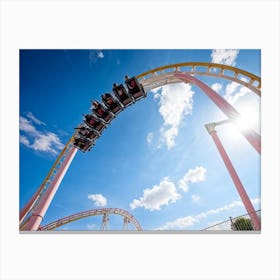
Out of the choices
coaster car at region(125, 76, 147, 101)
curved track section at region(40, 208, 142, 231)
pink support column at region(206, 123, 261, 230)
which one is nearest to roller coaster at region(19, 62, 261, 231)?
coaster car at region(125, 76, 147, 101)

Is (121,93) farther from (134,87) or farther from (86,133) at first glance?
(86,133)

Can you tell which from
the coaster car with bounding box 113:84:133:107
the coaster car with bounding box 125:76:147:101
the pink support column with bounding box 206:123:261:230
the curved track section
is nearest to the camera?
the pink support column with bounding box 206:123:261:230

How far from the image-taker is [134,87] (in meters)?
4.13

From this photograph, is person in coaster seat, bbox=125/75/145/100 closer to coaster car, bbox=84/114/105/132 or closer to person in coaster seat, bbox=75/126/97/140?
coaster car, bbox=84/114/105/132

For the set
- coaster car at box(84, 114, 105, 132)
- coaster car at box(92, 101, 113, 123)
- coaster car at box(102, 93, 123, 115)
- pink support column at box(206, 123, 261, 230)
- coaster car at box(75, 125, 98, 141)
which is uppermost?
coaster car at box(102, 93, 123, 115)

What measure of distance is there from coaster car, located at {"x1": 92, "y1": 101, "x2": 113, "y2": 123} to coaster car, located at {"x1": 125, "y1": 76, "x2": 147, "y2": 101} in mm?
724

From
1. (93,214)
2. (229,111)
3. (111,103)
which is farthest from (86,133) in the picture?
(93,214)

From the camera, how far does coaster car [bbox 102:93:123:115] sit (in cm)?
430

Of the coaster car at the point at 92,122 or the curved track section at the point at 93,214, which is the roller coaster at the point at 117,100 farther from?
the curved track section at the point at 93,214
